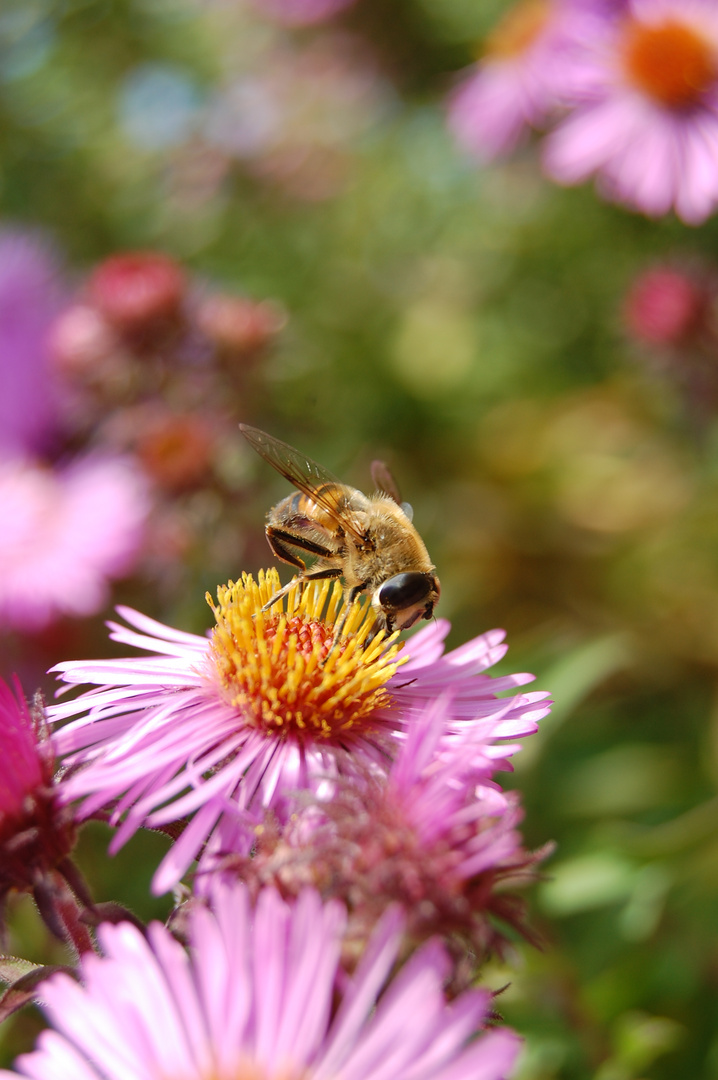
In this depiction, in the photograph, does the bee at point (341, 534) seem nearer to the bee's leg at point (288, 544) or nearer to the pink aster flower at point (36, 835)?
the bee's leg at point (288, 544)

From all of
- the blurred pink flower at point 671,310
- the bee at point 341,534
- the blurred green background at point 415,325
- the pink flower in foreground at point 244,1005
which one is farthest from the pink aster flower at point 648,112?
the pink flower in foreground at point 244,1005

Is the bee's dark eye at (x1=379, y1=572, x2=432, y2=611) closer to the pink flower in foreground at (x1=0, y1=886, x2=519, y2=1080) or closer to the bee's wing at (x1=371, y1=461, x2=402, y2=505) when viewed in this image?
the bee's wing at (x1=371, y1=461, x2=402, y2=505)

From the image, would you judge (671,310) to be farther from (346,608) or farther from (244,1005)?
(244,1005)

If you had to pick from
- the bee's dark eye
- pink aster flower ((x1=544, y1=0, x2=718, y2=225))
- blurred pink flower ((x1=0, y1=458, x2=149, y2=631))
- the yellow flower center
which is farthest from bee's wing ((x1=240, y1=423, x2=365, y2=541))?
the yellow flower center

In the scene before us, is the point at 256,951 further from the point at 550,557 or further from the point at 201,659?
the point at 550,557

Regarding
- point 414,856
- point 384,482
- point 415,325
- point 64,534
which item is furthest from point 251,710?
point 415,325

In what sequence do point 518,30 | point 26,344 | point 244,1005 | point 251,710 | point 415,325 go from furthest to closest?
1. point 415,325
2. point 518,30
3. point 26,344
4. point 251,710
5. point 244,1005
